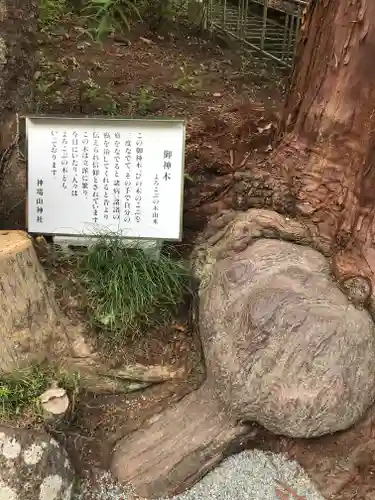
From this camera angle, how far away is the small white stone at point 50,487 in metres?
1.98

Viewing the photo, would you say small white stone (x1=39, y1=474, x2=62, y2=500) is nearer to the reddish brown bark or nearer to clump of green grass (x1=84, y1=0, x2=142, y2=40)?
the reddish brown bark

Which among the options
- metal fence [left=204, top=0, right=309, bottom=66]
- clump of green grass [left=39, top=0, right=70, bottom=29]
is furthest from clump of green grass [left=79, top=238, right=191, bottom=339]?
metal fence [left=204, top=0, right=309, bottom=66]

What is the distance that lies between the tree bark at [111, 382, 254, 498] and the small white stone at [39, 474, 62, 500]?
14.4 inches

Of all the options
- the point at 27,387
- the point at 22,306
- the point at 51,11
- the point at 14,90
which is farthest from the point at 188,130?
the point at 51,11

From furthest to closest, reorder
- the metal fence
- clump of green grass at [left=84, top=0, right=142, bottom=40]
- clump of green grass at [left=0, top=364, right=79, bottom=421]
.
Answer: the metal fence < clump of green grass at [left=84, top=0, right=142, bottom=40] < clump of green grass at [left=0, top=364, right=79, bottom=421]

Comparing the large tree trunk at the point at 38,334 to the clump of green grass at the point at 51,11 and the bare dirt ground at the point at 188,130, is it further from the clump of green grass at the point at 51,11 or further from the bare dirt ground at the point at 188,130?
the clump of green grass at the point at 51,11

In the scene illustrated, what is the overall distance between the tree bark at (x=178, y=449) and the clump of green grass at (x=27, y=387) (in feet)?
1.32

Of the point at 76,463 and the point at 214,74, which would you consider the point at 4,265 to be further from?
the point at 214,74

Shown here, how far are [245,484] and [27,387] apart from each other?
3.46 ft

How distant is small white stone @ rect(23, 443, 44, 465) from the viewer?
1.97 meters

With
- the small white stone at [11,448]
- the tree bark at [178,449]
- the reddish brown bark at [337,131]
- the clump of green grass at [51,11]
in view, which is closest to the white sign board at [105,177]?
the reddish brown bark at [337,131]

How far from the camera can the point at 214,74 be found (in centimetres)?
477

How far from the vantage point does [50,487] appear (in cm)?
201

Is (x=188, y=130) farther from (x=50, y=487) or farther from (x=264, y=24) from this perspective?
(x=264, y=24)
